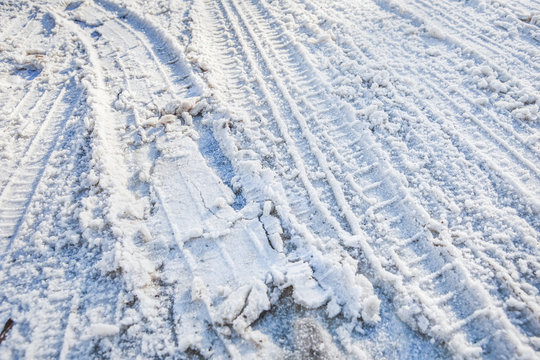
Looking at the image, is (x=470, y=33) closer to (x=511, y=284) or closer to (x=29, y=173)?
(x=511, y=284)

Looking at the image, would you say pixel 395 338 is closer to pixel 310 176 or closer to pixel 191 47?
pixel 310 176

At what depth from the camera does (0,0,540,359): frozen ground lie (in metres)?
1.57

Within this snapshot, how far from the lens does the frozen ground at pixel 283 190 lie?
157 centimetres

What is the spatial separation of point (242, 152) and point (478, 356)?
1.75 meters

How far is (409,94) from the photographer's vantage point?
263cm

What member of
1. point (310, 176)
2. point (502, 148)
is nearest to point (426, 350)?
point (310, 176)

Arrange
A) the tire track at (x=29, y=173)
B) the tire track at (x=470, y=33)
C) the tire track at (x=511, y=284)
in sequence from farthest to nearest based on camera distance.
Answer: the tire track at (x=470, y=33) < the tire track at (x=29, y=173) < the tire track at (x=511, y=284)

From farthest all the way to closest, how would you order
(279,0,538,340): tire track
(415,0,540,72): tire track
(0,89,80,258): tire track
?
(415,0,540,72): tire track, (0,89,80,258): tire track, (279,0,538,340): tire track

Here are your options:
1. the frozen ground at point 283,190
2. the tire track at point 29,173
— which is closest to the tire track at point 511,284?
the frozen ground at point 283,190

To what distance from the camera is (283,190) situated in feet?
→ 6.93

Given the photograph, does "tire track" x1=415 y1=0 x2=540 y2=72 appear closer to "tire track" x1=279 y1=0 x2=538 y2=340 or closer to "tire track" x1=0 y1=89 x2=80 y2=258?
"tire track" x1=279 y1=0 x2=538 y2=340

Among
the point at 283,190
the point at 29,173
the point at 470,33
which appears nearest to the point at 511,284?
the point at 283,190

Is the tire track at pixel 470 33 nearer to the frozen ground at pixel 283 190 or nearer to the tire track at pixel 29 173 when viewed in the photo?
the frozen ground at pixel 283 190

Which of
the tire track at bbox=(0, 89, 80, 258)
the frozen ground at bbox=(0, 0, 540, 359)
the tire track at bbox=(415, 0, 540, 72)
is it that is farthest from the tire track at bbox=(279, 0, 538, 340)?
the tire track at bbox=(0, 89, 80, 258)
